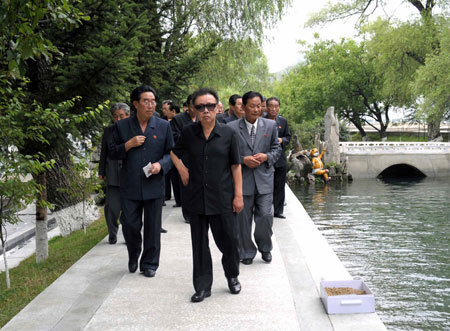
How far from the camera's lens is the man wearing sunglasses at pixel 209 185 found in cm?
537

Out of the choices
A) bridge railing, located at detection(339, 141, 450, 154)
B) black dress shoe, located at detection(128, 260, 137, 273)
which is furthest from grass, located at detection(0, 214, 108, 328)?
bridge railing, located at detection(339, 141, 450, 154)

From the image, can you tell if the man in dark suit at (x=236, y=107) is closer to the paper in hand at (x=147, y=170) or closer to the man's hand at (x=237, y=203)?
the paper in hand at (x=147, y=170)

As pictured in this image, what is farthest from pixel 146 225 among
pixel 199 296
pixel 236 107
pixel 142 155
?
pixel 236 107

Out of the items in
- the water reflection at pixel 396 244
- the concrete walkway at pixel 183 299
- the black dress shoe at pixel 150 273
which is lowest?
the water reflection at pixel 396 244

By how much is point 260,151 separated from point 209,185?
1.65 m

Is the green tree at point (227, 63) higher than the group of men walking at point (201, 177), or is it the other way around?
the green tree at point (227, 63)

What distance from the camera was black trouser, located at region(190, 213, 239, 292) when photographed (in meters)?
5.44

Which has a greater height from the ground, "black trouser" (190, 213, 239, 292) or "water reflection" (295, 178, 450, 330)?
"black trouser" (190, 213, 239, 292)

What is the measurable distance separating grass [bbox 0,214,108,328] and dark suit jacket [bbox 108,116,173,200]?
169 centimetres

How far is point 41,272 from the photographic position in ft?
26.2

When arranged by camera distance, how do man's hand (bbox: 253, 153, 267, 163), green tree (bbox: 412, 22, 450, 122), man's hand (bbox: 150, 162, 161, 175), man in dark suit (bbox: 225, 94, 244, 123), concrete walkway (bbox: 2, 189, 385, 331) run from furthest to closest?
green tree (bbox: 412, 22, 450, 122) → man in dark suit (bbox: 225, 94, 244, 123) → man's hand (bbox: 253, 153, 267, 163) → man's hand (bbox: 150, 162, 161, 175) → concrete walkway (bbox: 2, 189, 385, 331)

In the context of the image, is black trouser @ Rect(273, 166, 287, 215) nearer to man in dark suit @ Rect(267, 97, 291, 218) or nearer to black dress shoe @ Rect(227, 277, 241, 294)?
man in dark suit @ Rect(267, 97, 291, 218)

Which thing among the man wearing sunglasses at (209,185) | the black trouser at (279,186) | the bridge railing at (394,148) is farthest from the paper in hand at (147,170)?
the bridge railing at (394,148)

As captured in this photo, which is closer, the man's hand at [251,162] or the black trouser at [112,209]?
the man's hand at [251,162]
